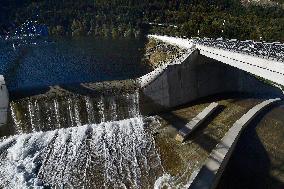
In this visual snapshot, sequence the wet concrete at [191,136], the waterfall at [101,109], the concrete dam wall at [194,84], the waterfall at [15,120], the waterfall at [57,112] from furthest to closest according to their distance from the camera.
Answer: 1. the concrete dam wall at [194,84]
2. the waterfall at [101,109]
3. the waterfall at [57,112]
4. the waterfall at [15,120]
5. the wet concrete at [191,136]

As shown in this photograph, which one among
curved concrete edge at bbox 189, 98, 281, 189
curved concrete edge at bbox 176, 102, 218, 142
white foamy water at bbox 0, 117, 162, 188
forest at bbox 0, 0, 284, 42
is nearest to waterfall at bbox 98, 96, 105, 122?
white foamy water at bbox 0, 117, 162, 188

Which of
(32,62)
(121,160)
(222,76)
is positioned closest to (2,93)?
(121,160)

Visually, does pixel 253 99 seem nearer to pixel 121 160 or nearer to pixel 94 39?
pixel 121 160

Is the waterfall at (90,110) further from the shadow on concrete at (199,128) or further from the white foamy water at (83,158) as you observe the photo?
the shadow on concrete at (199,128)

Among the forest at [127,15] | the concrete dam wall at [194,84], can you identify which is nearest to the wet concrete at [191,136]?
the concrete dam wall at [194,84]

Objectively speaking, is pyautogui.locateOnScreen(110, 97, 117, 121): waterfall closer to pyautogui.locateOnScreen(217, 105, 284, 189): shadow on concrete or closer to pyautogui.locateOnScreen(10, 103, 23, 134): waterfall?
pyautogui.locateOnScreen(10, 103, 23, 134): waterfall
